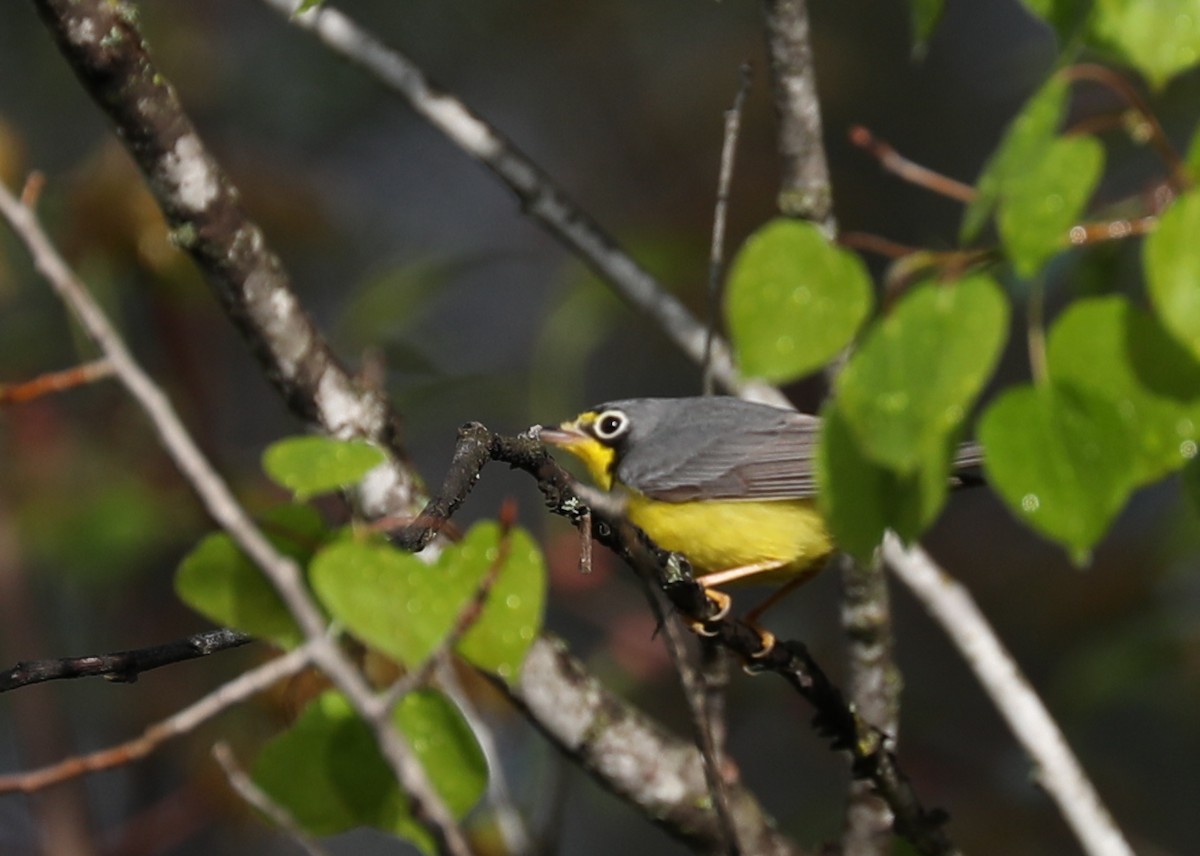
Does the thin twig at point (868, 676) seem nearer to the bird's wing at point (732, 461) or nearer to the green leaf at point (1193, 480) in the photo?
the bird's wing at point (732, 461)

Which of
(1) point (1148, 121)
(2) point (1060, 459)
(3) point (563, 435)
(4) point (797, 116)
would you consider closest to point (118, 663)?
(2) point (1060, 459)

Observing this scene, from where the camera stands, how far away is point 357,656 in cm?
244

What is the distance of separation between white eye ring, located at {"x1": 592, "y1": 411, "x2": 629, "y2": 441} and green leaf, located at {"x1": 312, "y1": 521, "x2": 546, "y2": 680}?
2193 mm

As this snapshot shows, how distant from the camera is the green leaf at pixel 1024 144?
136 centimetres

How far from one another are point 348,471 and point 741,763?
18.1 feet

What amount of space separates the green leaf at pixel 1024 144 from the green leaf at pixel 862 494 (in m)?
0.25

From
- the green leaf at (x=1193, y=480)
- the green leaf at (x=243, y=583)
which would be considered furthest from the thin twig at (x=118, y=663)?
the green leaf at (x=1193, y=480)

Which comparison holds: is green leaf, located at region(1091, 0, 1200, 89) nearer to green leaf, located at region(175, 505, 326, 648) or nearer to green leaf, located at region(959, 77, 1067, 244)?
green leaf, located at region(959, 77, 1067, 244)

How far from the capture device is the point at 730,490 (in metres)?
3.23

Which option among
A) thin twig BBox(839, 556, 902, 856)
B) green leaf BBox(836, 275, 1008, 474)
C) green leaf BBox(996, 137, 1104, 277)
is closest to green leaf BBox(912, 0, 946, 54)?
green leaf BBox(996, 137, 1104, 277)

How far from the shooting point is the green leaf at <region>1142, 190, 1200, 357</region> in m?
1.25

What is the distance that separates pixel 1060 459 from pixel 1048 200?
0.85 feet

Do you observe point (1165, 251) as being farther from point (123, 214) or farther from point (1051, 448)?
point (123, 214)

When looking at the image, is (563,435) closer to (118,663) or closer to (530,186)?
(530,186)
